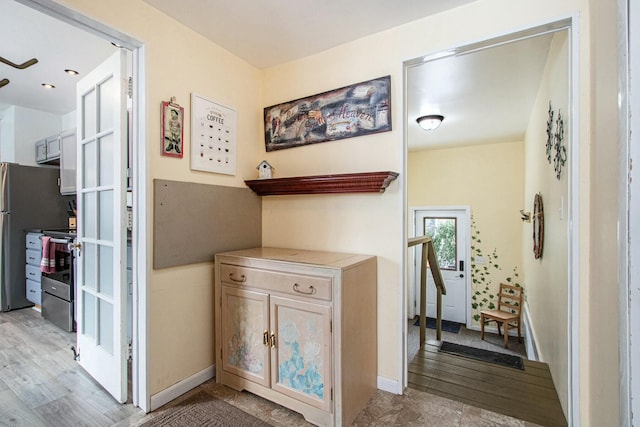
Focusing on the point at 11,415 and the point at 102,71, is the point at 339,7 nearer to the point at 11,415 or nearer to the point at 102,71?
the point at 102,71

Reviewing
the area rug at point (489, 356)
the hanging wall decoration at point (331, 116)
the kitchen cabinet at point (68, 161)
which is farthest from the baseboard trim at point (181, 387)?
the kitchen cabinet at point (68, 161)

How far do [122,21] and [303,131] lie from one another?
1246 mm

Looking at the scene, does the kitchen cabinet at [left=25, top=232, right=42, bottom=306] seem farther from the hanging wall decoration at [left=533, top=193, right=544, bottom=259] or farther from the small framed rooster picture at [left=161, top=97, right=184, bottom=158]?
the hanging wall decoration at [left=533, top=193, right=544, bottom=259]

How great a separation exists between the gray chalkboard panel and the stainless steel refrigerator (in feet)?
10.2

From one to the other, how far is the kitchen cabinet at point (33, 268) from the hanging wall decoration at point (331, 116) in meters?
3.13

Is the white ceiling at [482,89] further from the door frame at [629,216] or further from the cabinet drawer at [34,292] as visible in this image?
the cabinet drawer at [34,292]

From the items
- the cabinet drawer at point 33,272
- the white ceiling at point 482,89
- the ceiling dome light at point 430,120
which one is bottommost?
the cabinet drawer at point 33,272

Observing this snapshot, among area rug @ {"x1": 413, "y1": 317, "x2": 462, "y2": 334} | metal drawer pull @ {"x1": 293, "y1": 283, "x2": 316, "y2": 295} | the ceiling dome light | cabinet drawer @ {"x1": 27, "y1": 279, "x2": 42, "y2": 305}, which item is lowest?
area rug @ {"x1": 413, "y1": 317, "x2": 462, "y2": 334}

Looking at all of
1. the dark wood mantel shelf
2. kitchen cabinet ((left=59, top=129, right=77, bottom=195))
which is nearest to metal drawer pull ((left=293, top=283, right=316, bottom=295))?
the dark wood mantel shelf

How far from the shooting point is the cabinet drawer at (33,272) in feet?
11.0

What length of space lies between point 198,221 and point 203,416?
1.16 m

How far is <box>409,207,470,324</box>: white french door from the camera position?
5203 millimetres

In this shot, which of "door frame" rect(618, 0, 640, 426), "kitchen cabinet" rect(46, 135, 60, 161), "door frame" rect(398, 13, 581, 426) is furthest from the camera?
"kitchen cabinet" rect(46, 135, 60, 161)

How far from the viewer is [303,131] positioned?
7.52 feet
